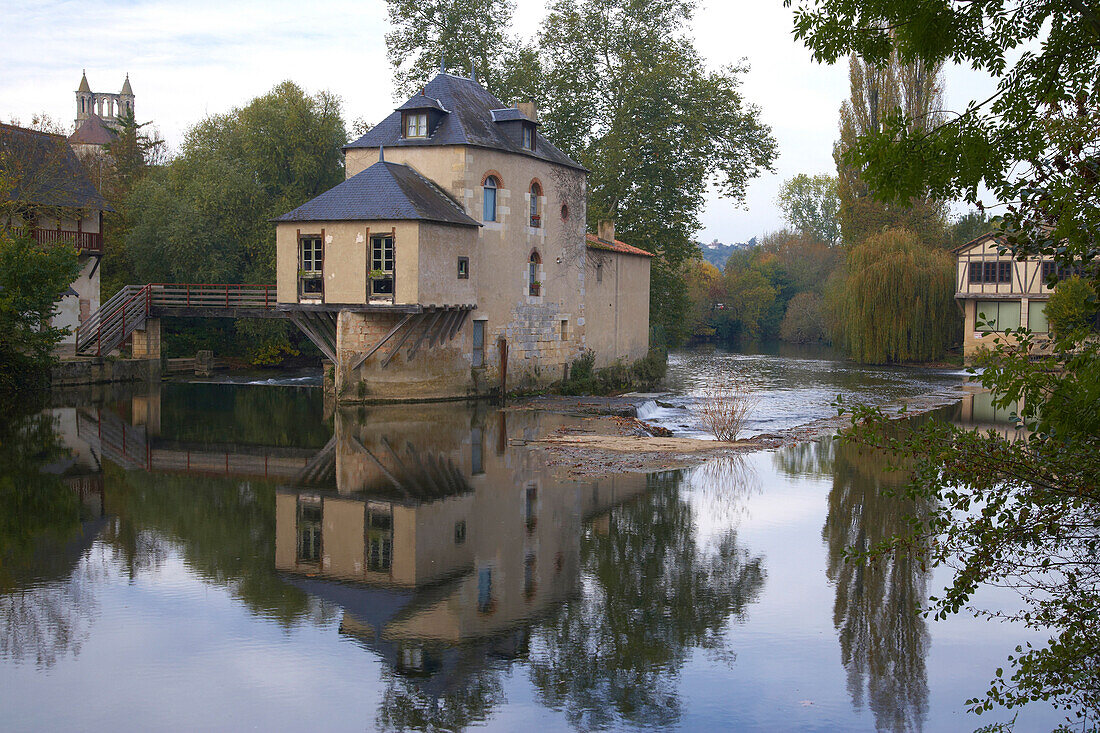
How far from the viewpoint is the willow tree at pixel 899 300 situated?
3828cm

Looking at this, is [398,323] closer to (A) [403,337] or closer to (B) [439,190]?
(A) [403,337]

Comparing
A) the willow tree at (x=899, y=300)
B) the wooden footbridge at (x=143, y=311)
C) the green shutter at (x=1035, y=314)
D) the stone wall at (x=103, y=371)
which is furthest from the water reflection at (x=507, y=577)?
the green shutter at (x=1035, y=314)

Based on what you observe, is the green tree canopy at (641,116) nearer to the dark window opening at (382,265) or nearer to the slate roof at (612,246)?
the slate roof at (612,246)

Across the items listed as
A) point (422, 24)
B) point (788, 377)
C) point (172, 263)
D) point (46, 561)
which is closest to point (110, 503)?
point (46, 561)

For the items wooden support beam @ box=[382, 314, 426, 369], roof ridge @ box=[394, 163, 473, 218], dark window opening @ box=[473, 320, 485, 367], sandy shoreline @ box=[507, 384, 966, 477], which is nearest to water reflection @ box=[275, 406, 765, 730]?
sandy shoreline @ box=[507, 384, 966, 477]

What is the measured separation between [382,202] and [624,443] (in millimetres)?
7867

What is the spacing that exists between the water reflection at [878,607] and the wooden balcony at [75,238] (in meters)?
23.9

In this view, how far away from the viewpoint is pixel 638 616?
326 inches

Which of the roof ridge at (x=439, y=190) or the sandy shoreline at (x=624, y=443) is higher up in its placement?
the roof ridge at (x=439, y=190)

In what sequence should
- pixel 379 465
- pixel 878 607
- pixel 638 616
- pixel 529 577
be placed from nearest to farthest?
pixel 638 616
pixel 878 607
pixel 529 577
pixel 379 465

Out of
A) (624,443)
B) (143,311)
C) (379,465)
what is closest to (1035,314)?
(624,443)

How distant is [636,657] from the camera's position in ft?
24.1

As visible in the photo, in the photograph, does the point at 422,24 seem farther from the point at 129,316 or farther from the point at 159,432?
the point at 159,432

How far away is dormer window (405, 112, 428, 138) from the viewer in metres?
22.9
